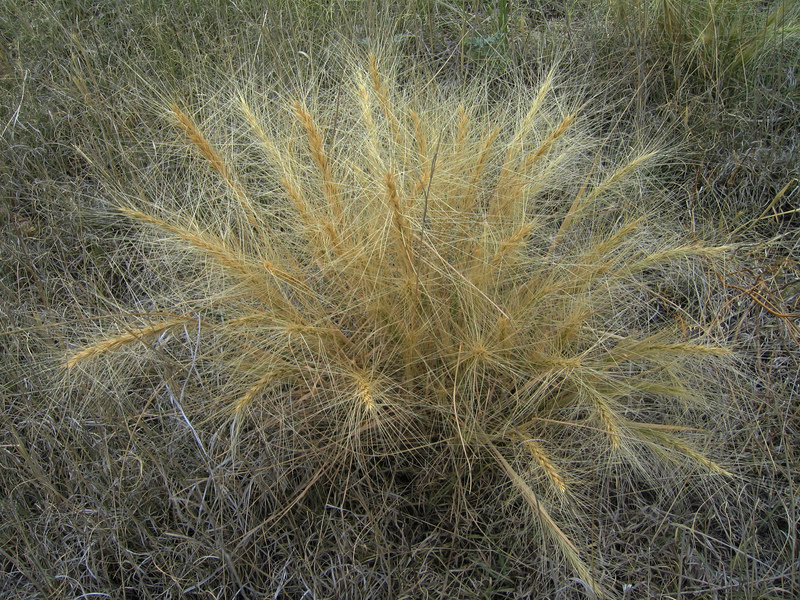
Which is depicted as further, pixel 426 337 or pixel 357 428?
pixel 426 337

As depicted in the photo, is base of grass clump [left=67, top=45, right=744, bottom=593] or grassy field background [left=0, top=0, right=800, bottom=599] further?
grassy field background [left=0, top=0, right=800, bottom=599]

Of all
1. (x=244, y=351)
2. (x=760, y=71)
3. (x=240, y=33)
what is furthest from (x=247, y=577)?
(x=760, y=71)

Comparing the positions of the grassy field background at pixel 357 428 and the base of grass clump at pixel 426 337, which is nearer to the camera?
the base of grass clump at pixel 426 337

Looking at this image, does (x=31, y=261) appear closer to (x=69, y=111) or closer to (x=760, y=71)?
(x=69, y=111)
